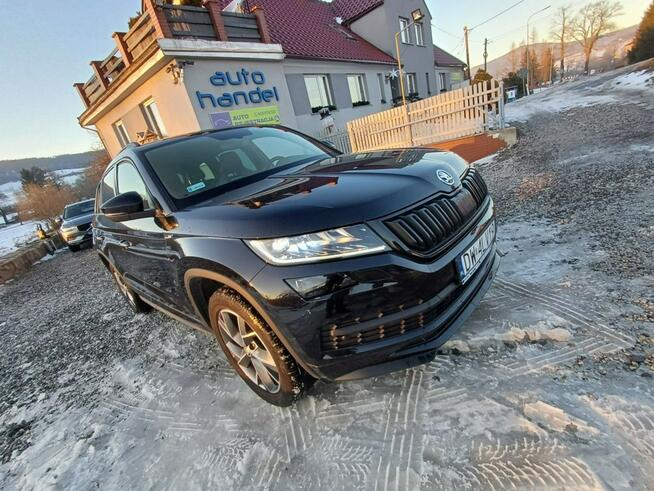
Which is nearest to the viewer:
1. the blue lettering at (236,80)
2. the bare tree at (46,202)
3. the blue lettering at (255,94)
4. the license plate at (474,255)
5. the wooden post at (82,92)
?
the license plate at (474,255)

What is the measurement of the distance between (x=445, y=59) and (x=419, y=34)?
686 centimetres

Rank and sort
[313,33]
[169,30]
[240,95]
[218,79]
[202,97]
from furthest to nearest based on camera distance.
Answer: [313,33] < [240,95] < [218,79] < [202,97] < [169,30]

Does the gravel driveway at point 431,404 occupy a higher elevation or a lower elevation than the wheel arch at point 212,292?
lower

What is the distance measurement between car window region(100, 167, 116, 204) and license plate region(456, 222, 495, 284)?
10.3ft

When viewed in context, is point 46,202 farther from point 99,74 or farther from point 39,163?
point 39,163

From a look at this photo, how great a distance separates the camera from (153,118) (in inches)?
413

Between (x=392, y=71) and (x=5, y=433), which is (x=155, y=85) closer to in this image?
(x=5, y=433)

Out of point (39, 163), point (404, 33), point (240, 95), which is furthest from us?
point (39, 163)

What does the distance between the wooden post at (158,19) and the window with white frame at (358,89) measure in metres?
8.32

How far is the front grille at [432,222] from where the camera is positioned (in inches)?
59.8

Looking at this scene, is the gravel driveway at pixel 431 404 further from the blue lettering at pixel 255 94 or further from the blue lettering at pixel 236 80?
the blue lettering at pixel 255 94

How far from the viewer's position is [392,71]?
16859 millimetres

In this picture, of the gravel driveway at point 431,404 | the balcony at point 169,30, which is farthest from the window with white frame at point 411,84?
the gravel driveway at point 431,404

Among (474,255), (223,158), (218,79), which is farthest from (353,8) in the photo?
(474,255)
